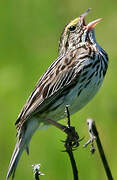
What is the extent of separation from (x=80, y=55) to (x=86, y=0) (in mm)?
2553

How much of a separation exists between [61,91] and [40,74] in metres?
1.71

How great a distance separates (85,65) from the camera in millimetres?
4980

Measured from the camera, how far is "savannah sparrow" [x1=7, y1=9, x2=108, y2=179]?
4828mm

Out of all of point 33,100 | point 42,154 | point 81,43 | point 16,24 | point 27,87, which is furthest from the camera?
point 16,24

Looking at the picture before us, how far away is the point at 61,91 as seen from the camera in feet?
16.2

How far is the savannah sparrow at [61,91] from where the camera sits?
4.83m

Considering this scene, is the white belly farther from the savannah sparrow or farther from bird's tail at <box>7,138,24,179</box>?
bird's tail at <box>7,138,24,179</box>

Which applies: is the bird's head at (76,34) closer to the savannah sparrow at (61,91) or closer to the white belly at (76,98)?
the savannah sparrow at (61,91)

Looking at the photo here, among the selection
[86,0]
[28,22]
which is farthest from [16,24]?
[86,0]

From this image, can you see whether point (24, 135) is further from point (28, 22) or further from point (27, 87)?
point (28, 22)

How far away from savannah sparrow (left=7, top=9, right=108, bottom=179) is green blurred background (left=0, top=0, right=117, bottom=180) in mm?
627

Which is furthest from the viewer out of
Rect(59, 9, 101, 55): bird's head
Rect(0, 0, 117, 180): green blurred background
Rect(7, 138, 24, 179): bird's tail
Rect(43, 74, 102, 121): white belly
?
Rect(0, 0, 117, 180): green blurred background

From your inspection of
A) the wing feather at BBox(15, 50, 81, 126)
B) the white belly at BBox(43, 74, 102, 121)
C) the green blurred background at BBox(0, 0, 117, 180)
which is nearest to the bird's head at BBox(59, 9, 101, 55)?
the wing feather at BBox(15, 50, 81, 126)

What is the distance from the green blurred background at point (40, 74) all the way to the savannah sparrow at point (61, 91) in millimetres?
627
